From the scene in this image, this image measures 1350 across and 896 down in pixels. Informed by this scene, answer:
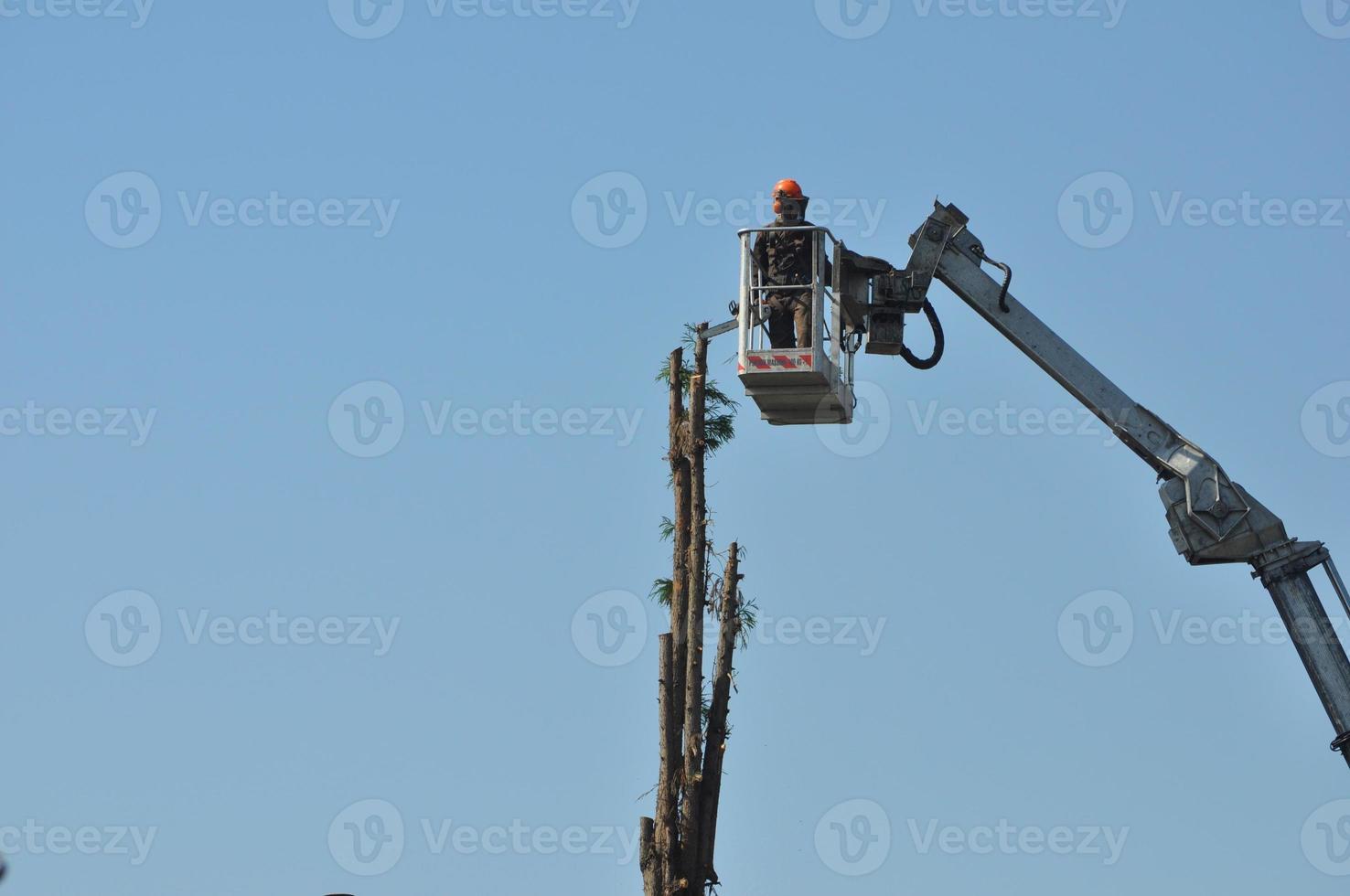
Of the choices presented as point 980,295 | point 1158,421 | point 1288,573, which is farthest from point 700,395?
point 1288,573

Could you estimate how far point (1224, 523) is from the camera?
16188 mm

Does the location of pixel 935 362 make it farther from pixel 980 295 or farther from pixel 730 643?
pixel 730 643

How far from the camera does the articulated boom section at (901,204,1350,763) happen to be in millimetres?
15820

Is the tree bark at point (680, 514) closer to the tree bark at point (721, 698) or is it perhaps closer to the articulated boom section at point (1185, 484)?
the tree bark at point (721, 698)

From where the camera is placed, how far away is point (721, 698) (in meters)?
19.8

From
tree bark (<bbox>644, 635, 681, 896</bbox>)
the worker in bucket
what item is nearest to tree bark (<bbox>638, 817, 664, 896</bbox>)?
tree bark (<bbox>644, 635, 681, 896</bbox>)

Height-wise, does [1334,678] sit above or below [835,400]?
below

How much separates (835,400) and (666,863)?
233 inches

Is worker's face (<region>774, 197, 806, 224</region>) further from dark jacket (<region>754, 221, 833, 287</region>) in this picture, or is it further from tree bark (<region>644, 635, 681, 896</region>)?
tree bark (<region>644, 635, 681, 896</region>)

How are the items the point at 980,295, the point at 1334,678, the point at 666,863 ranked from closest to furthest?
the point at 1334,678
the point at 980,295
the point at 666,863

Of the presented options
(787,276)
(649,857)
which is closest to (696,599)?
(649,857)

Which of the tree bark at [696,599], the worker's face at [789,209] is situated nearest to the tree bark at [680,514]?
the tree bark at [696,599]

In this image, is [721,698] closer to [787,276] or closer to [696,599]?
[696,599]

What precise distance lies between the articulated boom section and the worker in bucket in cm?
99
